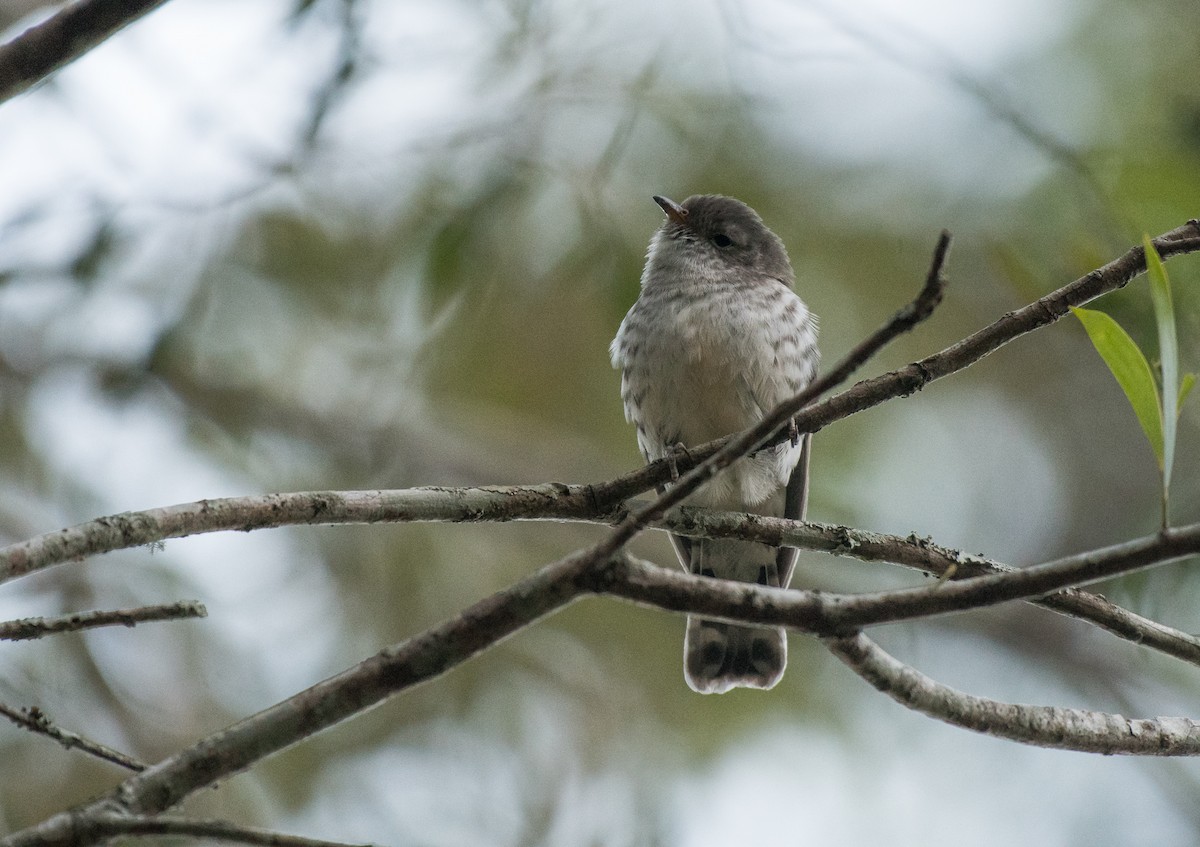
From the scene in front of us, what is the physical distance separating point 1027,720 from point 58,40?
2258mm

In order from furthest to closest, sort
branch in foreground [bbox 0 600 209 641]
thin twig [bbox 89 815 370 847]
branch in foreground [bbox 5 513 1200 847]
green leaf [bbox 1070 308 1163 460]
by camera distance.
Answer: green leaf [bbox 1070 308 1163 460]
branch in foreground [bbox 0 600 209 641]
branch in foreground [bbox 5 513 1200 847]
thin twig [bbox 89 815 370 847]

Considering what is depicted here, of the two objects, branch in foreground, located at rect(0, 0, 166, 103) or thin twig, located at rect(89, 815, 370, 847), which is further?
branch in foreground, located at rect(0, 0, 166, 103)

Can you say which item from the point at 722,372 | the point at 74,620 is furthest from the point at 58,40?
the point at 722,372

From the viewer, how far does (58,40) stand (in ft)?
7.75

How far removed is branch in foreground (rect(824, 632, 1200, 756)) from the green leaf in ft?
1.79

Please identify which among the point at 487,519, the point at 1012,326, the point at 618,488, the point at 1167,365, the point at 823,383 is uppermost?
the point at 1012,326

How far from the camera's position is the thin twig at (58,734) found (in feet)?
6.14

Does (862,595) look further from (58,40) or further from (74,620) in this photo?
(58,40)

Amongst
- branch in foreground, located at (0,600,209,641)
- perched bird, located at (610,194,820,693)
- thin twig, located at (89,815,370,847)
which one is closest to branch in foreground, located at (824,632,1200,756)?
thin twig, located at (89,815,370,847)

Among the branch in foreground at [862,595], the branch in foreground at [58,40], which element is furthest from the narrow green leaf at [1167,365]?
the branch in foreground at [58,40]

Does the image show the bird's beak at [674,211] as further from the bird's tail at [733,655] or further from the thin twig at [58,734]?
the thin twig at [58,734]

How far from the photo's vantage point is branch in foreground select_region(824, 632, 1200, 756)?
2.07m

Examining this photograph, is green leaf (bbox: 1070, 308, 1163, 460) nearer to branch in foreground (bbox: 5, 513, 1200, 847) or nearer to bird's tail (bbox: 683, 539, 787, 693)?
branch in foreground (bbox: 5, 513, 1200, 847)

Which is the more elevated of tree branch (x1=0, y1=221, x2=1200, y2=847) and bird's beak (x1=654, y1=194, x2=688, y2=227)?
bird's beak (x1=654, y1=194, x2=688, y2=227)
